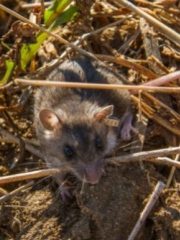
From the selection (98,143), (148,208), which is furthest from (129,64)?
(148,208)

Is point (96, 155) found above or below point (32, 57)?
below

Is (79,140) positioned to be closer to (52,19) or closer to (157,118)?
(157,118)

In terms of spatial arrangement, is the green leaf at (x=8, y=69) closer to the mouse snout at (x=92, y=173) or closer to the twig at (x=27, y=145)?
the twig at (x=27, y=145)

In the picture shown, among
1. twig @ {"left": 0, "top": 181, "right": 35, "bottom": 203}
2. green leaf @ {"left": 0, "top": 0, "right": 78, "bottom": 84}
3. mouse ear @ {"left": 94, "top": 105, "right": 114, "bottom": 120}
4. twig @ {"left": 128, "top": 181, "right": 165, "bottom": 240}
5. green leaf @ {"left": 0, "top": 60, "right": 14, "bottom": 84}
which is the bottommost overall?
twig @ {"left": 128, "top": 181, "right": 165, "bottom": 240}

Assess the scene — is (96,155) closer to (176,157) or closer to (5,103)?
(176,157)

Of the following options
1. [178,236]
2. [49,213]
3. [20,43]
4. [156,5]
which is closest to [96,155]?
[49,213]

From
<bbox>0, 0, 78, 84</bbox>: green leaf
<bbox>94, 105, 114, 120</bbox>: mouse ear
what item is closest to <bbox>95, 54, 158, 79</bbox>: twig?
<bbox>0, 0, 78, 84</bbox>: green leaf

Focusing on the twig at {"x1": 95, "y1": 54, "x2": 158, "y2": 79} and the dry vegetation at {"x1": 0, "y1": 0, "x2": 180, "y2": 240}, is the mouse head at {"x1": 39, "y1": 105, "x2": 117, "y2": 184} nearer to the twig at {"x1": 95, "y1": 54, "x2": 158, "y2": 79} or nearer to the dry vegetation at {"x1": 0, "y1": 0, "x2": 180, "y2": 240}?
the dry vegetation at {"x1": 0, "y1": 0, "x2": 180, "y2": 240}
